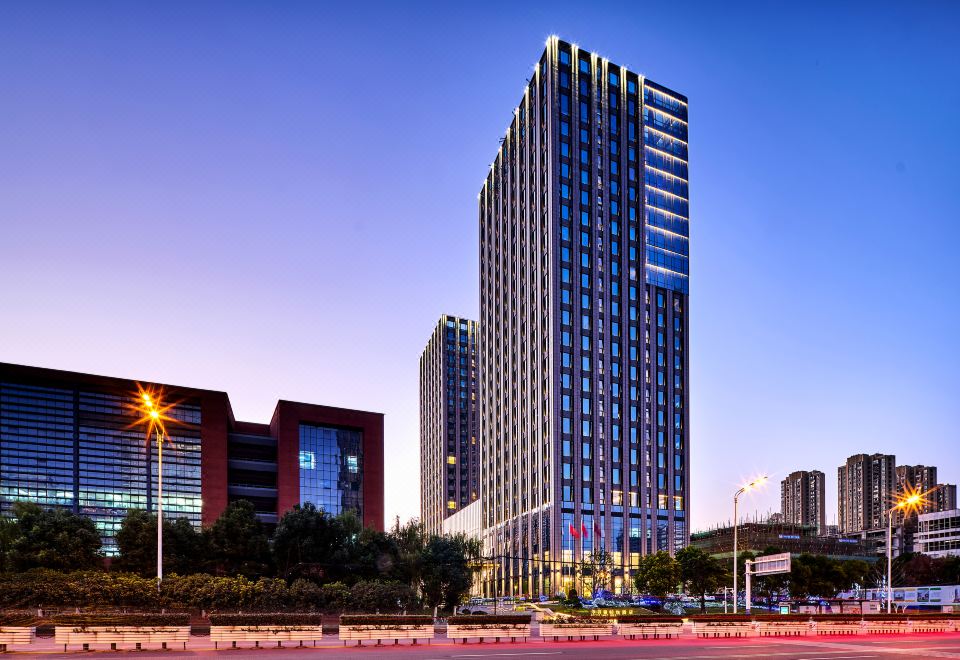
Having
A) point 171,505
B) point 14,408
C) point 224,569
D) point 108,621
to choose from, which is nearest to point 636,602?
point 224,569

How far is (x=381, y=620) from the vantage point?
3409 cm

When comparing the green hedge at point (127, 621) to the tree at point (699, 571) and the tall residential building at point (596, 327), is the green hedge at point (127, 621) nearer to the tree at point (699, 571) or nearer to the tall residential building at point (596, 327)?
the tree at point (699, 571)

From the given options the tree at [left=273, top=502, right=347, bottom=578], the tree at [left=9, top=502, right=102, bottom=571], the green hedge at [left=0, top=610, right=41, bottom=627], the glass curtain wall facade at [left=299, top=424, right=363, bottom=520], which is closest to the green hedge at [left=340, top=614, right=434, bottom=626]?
the green hedge at [left=0, top=610, right=41, bottom=627]

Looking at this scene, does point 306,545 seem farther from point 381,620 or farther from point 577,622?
point 577,622

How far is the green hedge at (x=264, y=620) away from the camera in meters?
31.8

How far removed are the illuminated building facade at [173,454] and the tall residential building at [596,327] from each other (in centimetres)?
2863

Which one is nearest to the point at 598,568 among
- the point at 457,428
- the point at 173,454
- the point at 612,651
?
the point at 173,454

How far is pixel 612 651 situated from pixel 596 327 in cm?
8605

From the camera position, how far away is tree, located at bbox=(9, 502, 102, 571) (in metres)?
51.0

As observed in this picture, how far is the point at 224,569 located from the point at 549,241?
71.8 meters

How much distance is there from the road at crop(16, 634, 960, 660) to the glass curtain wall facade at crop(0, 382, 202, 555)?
56.8m

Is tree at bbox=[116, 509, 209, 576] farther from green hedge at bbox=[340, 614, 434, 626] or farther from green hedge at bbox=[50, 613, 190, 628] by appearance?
green hedge at bbox=[340, 614, 434, 626]

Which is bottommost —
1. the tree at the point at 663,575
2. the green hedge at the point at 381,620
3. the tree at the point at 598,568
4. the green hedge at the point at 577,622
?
the tree at the point at 598,568

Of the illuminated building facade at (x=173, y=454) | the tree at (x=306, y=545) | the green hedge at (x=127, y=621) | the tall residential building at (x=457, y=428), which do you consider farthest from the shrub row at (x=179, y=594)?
the tall residential building at (x=457, y=428)
